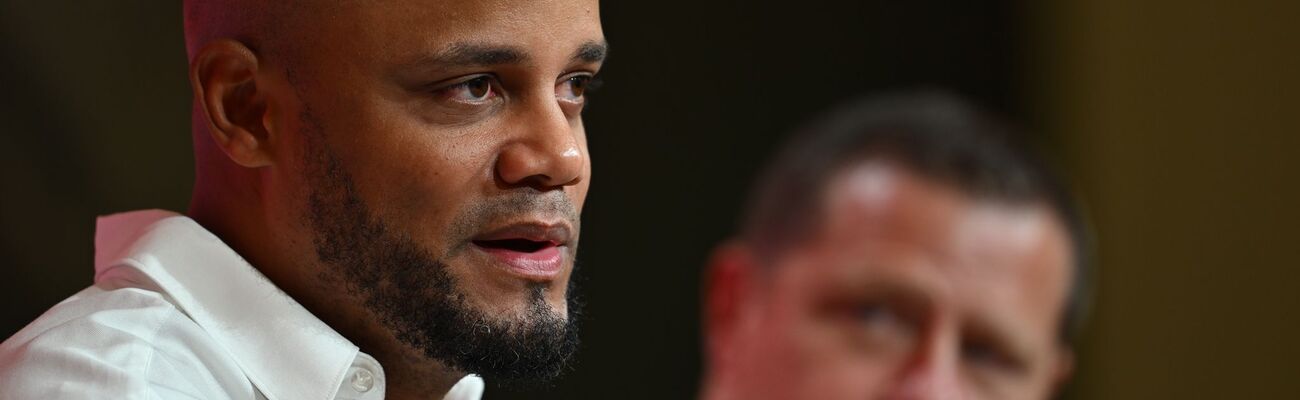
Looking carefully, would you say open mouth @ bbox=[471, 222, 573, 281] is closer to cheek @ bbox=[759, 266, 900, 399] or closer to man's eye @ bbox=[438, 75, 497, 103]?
man's eye @ bbox=[438, 75, 497, 103]

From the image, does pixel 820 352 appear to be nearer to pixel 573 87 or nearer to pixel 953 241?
pixel 953 241

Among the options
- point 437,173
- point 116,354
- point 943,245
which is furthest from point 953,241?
point 116,354

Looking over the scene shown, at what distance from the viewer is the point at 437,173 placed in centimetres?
102

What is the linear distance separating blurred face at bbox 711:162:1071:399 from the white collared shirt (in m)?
1.15

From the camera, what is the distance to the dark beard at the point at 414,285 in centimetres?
104

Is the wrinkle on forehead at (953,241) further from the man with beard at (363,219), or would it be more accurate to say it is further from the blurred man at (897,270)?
the man with beard at (363,219)

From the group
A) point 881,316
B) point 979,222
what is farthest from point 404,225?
point 979,222

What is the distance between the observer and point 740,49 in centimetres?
238

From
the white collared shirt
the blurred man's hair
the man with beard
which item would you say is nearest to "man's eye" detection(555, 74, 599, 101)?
the man with beard

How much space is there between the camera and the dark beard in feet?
3.41

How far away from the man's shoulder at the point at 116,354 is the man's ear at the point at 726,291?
4.35 ft

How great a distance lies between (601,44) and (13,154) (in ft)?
2.56

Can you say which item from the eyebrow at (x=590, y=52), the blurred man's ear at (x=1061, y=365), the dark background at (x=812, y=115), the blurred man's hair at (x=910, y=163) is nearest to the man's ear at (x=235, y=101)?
the eyebrow at (x=590, y=52)

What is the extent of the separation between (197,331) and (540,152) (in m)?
0.25
